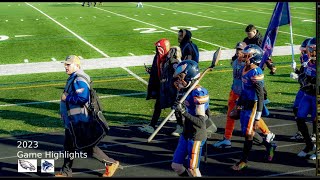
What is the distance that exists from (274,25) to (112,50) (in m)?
11.3

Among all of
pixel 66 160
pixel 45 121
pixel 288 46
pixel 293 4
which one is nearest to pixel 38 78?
pixel 45 121

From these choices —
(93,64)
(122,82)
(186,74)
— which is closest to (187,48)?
(186,74)

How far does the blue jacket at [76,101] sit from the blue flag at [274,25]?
16.4ft

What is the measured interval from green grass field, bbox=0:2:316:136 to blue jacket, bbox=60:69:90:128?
311 cm

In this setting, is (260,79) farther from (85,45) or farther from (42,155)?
(85,45)

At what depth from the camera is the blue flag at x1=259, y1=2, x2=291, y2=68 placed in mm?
11156

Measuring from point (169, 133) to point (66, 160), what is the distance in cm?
307

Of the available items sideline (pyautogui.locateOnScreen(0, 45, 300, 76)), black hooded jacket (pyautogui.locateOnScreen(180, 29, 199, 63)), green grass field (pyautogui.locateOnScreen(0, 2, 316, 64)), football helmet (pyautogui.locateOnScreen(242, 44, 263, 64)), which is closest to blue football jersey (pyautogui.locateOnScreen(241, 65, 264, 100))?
football helmet (pyautogui.locateOnScreen(242, 44, 263, 64))

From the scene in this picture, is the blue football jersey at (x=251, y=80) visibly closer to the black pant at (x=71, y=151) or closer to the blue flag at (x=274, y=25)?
the black pant at (x=71, y=151)

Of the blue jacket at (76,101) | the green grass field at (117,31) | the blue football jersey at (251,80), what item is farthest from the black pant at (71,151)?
the green grass field at (117,31)

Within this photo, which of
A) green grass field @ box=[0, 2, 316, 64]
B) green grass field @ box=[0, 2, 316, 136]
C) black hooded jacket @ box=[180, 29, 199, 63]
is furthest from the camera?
green grass field @ box=[0, 2, 316, 64]

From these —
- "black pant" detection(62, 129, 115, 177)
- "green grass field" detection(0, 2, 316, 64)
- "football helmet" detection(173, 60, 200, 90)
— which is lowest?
"green grass field" detection(0, 2, 316, 64)

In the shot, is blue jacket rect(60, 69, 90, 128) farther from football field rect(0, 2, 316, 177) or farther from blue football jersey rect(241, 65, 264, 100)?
blue football jersey rect(241, 65, 264, 100)

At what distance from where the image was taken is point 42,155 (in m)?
9.23
